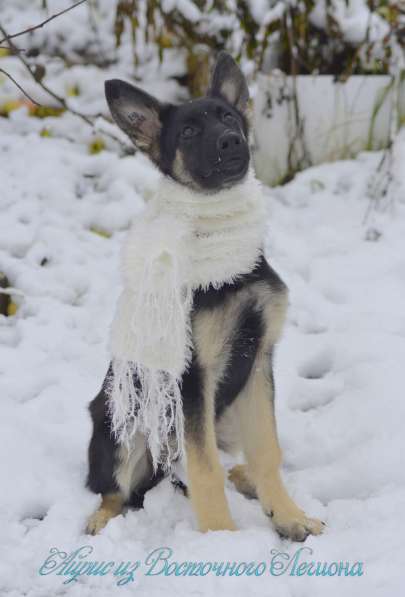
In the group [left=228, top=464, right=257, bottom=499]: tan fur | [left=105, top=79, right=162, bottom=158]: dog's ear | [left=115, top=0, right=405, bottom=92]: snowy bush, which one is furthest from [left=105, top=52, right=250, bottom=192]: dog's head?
[left=115, top=0, right=405, bottom=92]: snowy bush

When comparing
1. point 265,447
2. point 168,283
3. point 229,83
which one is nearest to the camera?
point 168,283

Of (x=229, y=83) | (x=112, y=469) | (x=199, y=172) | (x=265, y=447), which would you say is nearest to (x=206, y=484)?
(x=265, y=447)

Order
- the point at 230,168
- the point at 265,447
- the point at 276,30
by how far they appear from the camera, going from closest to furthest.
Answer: the point at 230,168 → the point at 265,447 → the point at 276,30

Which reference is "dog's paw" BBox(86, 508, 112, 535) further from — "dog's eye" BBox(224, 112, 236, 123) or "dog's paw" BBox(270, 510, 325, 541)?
"dog's eye" BBox(224, 112, 236, 123)

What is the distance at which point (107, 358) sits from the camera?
3.72m

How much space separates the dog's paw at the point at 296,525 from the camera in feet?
7.86

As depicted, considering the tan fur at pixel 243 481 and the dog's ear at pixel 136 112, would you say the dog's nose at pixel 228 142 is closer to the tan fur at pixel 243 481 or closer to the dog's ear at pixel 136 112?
the dog's ear at pixel 136 112

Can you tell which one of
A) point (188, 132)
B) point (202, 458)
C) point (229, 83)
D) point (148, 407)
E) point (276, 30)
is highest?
point (229, 83)

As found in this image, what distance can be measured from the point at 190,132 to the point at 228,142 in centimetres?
21

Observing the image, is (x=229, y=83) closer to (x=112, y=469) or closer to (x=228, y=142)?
(x=228, y=142)

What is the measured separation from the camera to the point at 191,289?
237 cm

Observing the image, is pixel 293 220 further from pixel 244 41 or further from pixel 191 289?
pixel 191 289

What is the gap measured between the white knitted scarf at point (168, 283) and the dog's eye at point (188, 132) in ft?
0.60

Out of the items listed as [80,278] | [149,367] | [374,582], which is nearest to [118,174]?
[80,278]
